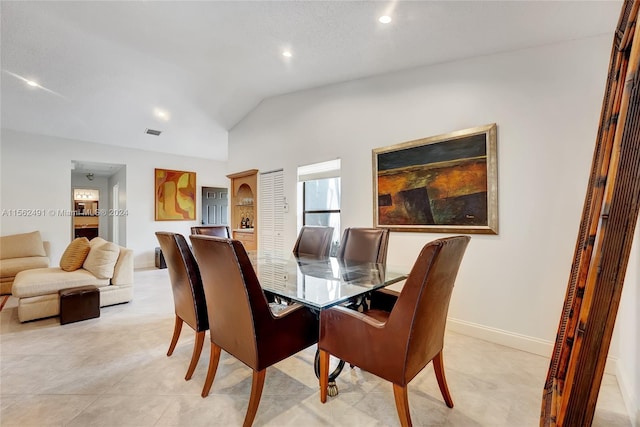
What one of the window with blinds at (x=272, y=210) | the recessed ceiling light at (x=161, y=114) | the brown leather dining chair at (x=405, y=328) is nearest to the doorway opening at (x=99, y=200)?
the recessed ceiling light at (x=161, y=114)

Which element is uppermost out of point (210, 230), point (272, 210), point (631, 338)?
point (272, 210)

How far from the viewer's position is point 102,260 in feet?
11.2

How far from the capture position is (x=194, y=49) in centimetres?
298

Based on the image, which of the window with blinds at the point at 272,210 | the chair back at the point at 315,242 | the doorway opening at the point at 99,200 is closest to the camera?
the chair back at the point at 315,242

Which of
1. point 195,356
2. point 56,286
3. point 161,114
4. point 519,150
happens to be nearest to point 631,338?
point 519,150

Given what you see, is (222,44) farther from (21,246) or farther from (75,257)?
(21,246)

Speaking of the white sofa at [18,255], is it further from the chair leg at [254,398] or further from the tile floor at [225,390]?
the chair leg at [254,398]

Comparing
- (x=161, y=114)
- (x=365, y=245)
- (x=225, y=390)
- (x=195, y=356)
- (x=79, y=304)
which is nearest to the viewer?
(x=225, y=390)

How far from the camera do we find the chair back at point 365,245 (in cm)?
259

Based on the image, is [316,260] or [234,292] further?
[316,260]

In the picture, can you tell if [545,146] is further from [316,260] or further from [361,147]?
[316,260]

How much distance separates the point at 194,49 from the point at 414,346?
3.41 metres

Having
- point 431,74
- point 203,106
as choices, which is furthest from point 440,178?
point 203,106

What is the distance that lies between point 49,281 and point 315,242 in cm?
299
